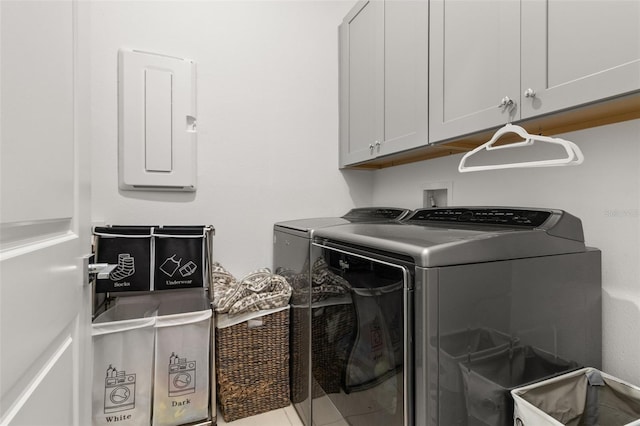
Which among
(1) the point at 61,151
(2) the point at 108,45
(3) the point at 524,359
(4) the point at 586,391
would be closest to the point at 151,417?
(1) the point at 61,151

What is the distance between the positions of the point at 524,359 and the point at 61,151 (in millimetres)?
1343

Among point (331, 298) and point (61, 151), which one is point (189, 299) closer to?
point (331, 298)

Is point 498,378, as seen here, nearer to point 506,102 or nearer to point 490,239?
point 490,239

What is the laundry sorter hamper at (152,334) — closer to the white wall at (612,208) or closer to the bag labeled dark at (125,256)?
the bag labeled dark at (125,256)

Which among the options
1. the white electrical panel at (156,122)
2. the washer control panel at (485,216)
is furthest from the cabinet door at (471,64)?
the white electrical panel at (156,122)

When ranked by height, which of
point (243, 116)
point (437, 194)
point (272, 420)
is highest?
point (243, 116)

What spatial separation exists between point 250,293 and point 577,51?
165 centimetres

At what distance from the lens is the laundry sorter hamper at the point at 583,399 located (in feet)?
3.06

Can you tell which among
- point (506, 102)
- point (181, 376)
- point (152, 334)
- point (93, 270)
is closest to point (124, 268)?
point (152, 334)

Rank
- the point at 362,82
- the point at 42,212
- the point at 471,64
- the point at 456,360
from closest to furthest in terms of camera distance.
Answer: the point at 42,212 → the point at 456,360 → the point at 471,64 → the point at 362,82

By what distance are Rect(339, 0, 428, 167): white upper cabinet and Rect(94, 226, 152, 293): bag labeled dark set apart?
1339 millimetres

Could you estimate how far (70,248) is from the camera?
0.75m

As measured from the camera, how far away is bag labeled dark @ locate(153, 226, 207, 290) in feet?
5.49

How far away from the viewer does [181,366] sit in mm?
1583
